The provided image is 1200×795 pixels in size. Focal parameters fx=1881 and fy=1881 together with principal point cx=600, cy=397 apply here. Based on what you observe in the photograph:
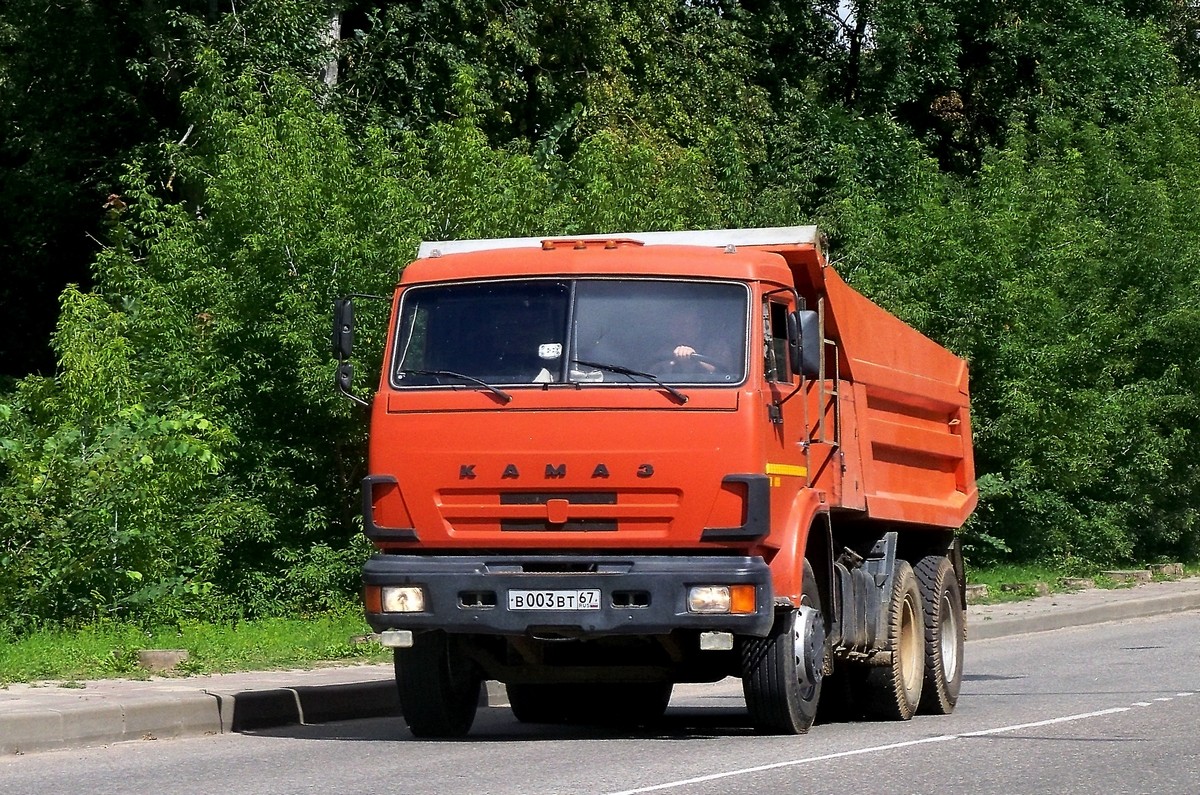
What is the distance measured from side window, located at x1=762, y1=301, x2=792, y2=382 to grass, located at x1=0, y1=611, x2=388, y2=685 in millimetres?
5539

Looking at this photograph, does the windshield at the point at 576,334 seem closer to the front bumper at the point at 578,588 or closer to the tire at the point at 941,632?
the front bumper at the point at 578,588

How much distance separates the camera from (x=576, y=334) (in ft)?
35.3

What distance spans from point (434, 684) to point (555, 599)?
1.40 metres

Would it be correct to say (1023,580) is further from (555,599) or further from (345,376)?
(555,599)

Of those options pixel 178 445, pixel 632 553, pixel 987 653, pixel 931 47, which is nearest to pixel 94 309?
pixel 178 445

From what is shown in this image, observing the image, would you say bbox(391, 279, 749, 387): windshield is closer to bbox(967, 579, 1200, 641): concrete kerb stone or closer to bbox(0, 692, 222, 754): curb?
bbox(0, 692, 222, 754): curb

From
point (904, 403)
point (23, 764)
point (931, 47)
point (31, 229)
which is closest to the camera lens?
point (23, 764)

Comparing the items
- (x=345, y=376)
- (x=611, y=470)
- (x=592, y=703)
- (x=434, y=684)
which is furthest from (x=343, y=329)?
(x=592, y=703)

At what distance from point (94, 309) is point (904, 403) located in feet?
34.5

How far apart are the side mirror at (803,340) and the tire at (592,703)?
9.89ft

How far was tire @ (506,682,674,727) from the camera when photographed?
1290cm

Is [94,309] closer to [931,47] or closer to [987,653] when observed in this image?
[987,653]

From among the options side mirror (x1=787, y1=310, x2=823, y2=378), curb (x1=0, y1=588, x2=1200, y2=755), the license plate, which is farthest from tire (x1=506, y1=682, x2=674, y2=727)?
side mirror (x1=787, y1=310, x2=823, y2=378)

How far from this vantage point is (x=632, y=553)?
1043 centimetres
